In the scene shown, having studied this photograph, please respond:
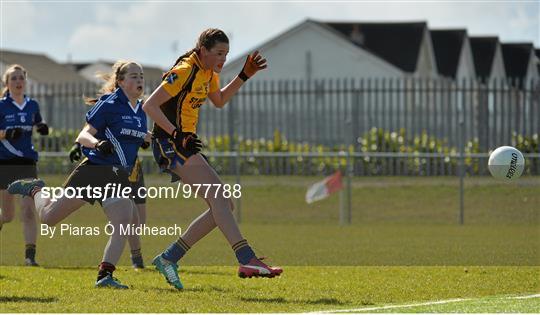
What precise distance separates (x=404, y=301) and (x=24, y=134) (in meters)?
5.91

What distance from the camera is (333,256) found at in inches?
581

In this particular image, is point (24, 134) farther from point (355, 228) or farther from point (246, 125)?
point (246, 125)

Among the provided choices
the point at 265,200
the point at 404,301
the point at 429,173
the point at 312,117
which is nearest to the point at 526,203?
the point at 429,173

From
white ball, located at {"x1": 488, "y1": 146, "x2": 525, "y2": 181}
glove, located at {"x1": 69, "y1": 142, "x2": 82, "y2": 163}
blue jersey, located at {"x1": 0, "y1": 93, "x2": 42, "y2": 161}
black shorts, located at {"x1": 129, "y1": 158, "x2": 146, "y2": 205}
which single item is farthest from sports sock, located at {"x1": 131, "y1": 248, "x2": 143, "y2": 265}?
white ball, located at {"x1": 488, "y1": 146, "x2": 525, "y2": 181}

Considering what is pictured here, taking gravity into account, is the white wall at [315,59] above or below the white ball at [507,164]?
above

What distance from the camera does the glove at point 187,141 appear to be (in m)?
9.88

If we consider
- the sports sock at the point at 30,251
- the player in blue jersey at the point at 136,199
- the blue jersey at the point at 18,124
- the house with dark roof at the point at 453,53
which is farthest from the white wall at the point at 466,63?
the sports sock at the point at 30,251

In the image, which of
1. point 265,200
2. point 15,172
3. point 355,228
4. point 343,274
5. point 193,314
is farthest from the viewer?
point 265,200

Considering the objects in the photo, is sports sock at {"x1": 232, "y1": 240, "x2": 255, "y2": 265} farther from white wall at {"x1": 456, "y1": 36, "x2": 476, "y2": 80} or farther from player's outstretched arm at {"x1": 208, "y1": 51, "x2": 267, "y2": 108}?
white wall at {"x1": 456, "y1": 36, "x2": 476, "y2": 80}

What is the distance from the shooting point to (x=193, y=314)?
28.9ft

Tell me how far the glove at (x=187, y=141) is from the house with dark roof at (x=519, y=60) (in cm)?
4001

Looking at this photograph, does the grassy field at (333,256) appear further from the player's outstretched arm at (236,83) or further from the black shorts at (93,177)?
the player's outstretched arm at (236,83)

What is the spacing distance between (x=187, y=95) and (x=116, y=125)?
125 centimetres

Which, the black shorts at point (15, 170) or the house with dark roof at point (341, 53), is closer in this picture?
the black shorts at point (15, 170)
